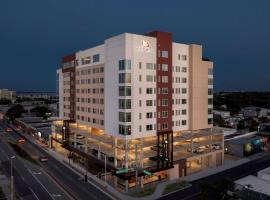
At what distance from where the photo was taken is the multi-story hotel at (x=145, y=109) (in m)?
60.2

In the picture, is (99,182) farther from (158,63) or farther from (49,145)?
(49,145)

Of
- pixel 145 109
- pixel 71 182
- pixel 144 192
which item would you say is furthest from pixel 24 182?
pixel 145 109

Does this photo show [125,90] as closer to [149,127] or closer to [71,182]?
[149,127]

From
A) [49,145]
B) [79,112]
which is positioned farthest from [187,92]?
[49,145]

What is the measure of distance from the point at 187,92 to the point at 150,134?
18048 millimetres

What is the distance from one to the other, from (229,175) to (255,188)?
66.2ft

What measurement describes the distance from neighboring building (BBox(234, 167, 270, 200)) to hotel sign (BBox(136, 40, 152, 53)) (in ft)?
116

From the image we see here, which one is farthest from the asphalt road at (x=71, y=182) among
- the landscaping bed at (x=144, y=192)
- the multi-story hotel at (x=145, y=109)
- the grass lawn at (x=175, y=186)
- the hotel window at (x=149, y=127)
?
the hotel window at (x=149, y=127)

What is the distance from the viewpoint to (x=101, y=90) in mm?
72562

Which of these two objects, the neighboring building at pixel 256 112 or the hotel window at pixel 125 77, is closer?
the hotel window at pixel 125 77

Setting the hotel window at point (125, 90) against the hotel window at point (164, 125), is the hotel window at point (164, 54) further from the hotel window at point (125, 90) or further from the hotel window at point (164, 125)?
the hotel window at point (164, 125)

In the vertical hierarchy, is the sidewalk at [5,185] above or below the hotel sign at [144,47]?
below

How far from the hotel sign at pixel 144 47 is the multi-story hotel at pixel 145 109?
0.23m

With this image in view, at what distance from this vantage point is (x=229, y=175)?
227ft
